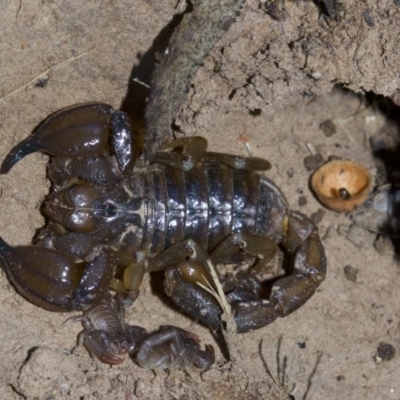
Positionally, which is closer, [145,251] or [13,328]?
[13,328]

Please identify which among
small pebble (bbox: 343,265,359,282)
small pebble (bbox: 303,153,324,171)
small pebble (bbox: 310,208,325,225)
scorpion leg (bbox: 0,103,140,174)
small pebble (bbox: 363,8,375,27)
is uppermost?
small pebble (bbox: 363,8,375,27)

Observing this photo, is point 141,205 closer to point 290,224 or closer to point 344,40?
point 290,224

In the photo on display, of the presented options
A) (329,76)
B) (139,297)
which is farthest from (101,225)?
(329,76)

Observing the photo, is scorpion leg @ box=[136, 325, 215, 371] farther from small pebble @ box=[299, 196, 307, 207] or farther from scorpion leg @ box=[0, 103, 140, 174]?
small pebble @ box=[299, 196, 307, 207]

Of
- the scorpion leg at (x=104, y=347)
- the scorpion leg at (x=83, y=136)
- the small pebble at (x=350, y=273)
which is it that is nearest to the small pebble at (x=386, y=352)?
the small pebble at (x=350, y=273)

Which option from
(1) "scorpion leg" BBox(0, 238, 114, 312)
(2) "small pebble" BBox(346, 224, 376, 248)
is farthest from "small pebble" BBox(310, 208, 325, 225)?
(1) "scorpion leg" BBox(0, 238, 114, 312)

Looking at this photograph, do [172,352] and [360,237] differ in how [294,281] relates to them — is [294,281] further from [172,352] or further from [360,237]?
[172,352]
